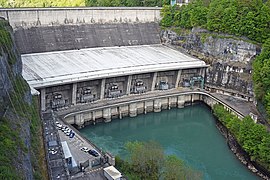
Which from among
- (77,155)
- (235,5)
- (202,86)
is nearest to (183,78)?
(202,86)

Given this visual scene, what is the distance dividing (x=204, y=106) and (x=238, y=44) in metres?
7.88

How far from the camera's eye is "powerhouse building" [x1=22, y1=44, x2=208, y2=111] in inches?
1135

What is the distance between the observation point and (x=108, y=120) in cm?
3134

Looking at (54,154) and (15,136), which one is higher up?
(15,136)

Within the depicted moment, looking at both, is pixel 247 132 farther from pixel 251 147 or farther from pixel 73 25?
pixel 73 25

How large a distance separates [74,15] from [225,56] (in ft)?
60.9

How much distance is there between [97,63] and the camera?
3256 cm

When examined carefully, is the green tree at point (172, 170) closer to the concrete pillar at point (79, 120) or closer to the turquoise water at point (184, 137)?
the turquoise water at point (184, 137)

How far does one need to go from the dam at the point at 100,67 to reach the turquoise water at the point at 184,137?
112 cm

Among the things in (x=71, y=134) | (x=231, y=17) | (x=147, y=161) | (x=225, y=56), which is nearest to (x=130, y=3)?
(x=231, y=17)

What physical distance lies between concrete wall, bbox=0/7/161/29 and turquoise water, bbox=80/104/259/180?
14114mm

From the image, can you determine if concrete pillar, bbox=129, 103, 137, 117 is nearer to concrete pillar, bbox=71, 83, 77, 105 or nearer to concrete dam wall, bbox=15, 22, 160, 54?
concrete pillar, bbox=71, 83, 77, 105

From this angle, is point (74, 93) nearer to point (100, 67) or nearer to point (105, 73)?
point (105, 73)

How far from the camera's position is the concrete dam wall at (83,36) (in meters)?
34.2
